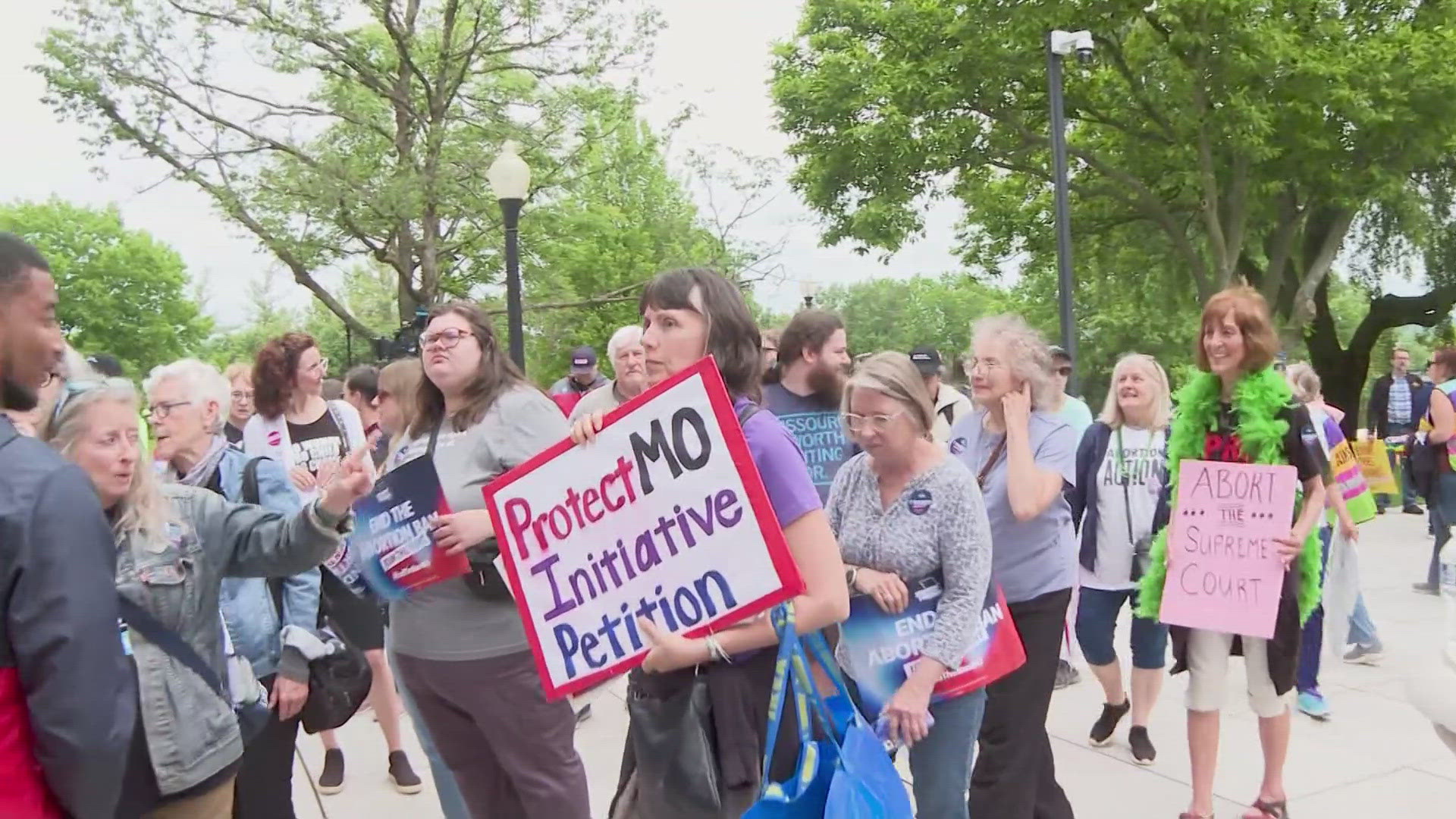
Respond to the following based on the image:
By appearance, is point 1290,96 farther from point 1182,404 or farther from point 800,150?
point 1182,404

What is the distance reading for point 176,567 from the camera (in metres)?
2.60

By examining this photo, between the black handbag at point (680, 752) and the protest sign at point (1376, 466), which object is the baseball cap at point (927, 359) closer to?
the black handbag at point (680, 752)

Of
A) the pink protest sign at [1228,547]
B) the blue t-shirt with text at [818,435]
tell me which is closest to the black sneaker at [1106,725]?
the pink protest sign at [1228,547]

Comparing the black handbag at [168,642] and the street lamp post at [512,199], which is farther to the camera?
the street lamp post at [512,199]

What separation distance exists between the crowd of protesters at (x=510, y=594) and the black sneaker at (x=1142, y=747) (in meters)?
0.02

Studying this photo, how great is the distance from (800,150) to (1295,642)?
1840 cm

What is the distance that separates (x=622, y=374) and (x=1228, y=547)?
304cm

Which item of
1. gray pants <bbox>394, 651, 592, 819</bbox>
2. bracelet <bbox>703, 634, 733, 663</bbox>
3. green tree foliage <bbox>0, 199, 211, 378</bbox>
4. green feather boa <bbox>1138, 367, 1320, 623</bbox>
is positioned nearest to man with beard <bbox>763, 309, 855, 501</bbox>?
green feather boa <bbox>1138, 367, 1320, 623</bbox>

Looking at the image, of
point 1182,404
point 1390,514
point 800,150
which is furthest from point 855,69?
point 1182,404

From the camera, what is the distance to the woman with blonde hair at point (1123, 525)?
4867mm

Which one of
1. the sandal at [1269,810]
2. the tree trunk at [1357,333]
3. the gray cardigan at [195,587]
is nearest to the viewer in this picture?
the gray cardigan at [195,587]

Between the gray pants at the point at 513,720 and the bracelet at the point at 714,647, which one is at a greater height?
the bracelet at the point at 714,647

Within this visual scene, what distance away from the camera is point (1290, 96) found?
690 inches

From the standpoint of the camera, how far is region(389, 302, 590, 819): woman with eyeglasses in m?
3.06
